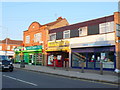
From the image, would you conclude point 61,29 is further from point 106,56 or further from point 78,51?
point 106,56

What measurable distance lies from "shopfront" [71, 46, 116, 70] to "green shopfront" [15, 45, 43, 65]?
7922 mm

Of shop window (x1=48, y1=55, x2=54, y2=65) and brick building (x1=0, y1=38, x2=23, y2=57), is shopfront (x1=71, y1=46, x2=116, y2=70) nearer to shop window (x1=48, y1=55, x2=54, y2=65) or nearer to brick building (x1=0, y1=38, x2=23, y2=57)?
shop window (x1=48, y1=55, x2=54, y2=65)

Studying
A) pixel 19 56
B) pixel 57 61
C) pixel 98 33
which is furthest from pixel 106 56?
pixel 19 56

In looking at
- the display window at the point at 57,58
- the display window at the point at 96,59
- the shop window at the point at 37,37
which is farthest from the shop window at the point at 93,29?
the shop window at the point at 37,37

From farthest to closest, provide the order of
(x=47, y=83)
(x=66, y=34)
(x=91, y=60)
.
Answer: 1. (x=66, y=34)
2. (x=91, y=60)
3. (x=47, y=83)

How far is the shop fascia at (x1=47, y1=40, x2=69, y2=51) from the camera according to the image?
77.4 feet

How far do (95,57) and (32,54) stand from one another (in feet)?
47.2

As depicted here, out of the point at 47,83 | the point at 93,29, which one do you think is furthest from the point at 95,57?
the point at 47,83

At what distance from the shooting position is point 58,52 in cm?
2520

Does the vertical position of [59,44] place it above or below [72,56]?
above

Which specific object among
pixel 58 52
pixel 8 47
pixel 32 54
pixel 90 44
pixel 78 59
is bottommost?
pixel 78 59

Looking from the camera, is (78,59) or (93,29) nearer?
(93,29)

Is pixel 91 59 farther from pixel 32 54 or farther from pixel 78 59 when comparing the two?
pixel 32 54

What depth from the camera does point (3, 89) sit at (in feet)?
27.8
